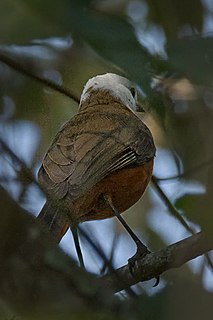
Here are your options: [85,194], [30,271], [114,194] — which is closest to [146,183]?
[114,194]

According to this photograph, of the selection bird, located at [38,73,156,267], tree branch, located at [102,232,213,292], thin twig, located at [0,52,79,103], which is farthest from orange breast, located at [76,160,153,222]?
tree branch, located at [102,232,213,292]

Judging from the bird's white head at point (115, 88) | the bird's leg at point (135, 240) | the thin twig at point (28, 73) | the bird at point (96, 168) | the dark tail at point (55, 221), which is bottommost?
the bird's white head at point (115, 88)

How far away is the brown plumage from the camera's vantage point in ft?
10.3

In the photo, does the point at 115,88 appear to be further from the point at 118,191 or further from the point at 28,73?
the point at 28,73

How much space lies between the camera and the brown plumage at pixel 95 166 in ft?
10.3

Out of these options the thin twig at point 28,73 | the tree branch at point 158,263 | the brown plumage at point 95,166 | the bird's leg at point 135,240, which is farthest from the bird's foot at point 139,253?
the thin twig at point 28,73

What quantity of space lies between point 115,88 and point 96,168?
5.62 feet

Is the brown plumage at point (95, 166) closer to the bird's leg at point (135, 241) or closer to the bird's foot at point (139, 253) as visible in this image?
the bird's leg at point (135, 241)

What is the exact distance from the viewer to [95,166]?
335 centimetres

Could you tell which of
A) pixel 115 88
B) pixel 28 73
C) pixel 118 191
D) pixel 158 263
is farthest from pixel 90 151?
pixel 115 88

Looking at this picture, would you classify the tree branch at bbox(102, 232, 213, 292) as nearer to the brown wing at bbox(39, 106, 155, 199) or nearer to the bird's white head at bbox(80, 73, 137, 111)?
the brown wing at bbox(39, 106, 155, 199)

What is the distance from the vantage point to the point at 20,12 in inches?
56.0

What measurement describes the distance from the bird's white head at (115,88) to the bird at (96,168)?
46 cm

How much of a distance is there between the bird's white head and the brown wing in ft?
2.25
